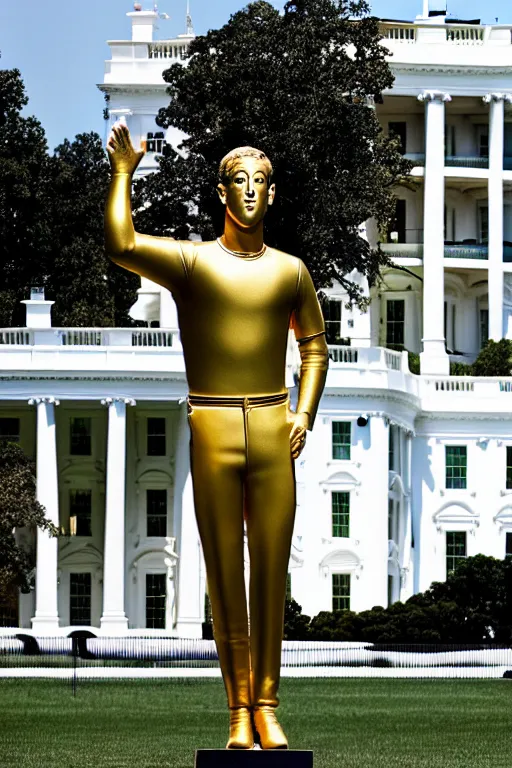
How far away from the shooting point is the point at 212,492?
1958 cm

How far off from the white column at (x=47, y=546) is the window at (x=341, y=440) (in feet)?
26.6

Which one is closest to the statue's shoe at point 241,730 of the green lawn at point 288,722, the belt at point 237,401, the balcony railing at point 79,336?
the belt at point 237,401

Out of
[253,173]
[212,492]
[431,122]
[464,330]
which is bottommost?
[212,492]

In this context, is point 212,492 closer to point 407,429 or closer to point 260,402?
point 260,402

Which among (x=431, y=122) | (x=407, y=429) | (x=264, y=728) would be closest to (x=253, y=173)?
(x=264, y=728)

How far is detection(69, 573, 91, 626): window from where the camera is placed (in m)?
70.8

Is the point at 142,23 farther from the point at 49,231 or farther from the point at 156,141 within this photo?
the point at 49,231

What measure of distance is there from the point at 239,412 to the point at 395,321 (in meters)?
73.1

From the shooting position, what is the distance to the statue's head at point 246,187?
65.1 feet

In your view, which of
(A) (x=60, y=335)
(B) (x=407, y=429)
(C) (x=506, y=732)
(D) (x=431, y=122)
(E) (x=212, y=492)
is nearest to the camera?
(E) (x=212, y=492)

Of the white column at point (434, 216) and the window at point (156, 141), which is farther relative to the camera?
the window at point (156, 141)

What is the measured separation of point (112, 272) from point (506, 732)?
4292 cm

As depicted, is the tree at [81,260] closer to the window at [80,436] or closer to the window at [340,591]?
the window at [80,436]

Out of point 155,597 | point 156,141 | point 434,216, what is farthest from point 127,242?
point 156,141
